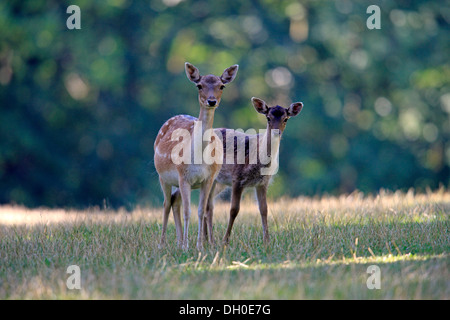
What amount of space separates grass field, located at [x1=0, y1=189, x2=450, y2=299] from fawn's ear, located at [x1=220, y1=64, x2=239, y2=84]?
6.70 ft

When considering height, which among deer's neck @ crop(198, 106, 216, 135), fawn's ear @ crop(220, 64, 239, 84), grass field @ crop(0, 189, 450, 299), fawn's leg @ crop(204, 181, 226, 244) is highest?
fawn's ear @ crop(220, 64, 239, 84)

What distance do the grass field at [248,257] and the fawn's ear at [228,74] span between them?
2.04 meters

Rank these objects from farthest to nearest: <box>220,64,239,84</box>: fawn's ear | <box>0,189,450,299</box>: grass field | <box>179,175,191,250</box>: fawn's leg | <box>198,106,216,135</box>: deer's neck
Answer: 1. <box>220,64,239,84</box>: fawn's ear
2. <box>198,106,216,135</box>: deer's neck
3. <box>179,175,191,250</box>: fawn's leg
4. <box>0,189,450,299</box>: grass field

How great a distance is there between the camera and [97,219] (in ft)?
35.9

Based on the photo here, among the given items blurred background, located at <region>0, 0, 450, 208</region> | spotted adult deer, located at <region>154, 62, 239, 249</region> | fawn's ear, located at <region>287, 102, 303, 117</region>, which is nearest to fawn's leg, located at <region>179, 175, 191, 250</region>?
spotted adult deer, located at <region>154, 62, 239, 249</region>

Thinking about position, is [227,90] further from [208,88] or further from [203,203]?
[203,203]

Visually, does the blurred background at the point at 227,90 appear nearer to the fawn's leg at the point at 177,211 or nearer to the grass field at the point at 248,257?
the grass field at the point at 248,257

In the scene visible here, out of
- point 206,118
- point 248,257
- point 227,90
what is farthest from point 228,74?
point 227,90

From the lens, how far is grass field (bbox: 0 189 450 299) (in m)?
6.60

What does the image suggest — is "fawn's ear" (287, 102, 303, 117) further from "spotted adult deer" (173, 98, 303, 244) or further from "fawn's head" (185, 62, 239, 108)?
"fawn's head" (185, 62, 239, 108)

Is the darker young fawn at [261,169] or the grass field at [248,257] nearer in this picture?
the grass field at [248,257]

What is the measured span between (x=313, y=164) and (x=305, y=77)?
367 cm

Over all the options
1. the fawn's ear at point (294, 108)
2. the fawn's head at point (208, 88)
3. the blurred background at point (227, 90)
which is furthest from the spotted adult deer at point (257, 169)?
the blurred background at point (227, 90)

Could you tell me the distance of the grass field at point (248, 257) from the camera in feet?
21.6
